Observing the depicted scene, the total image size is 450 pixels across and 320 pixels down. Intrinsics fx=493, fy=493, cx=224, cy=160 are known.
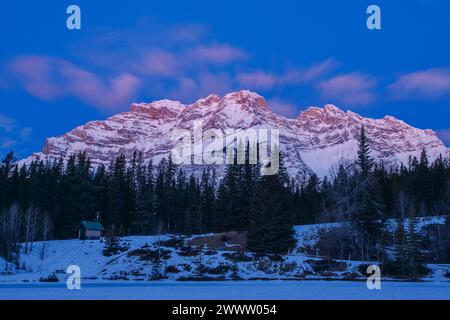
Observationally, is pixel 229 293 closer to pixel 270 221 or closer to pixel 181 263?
pixel 181 263

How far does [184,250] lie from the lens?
1879 inches

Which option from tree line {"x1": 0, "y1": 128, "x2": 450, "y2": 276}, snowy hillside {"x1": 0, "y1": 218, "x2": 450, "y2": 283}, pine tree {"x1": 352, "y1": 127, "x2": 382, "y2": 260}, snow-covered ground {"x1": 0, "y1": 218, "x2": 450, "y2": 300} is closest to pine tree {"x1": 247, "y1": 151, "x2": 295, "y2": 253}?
tree line {"x1": 0, "y1": 128, "x2": 450, "y2": 276}

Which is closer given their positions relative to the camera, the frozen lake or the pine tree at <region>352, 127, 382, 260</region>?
the frozen lake

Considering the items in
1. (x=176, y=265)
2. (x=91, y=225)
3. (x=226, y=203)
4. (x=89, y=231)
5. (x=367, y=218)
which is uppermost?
(x=226, y=203)

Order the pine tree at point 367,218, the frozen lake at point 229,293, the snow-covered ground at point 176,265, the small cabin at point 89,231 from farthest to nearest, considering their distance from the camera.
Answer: the small cabin at point 89,231, the pine tree at point 367,218, the snow-covered ground at point 176,265, the frozen lake at point 229,293

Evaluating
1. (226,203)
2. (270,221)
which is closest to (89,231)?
(226,203)

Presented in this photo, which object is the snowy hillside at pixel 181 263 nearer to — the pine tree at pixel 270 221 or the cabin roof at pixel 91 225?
the pine tree at pixel 270 221

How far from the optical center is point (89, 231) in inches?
2438

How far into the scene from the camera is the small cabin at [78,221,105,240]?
61.5 metres

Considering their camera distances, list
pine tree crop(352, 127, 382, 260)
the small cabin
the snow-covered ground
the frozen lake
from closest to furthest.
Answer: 1. the frozen lake
2. the snow-covered ground
3. pine tree crop(352, 127, 382, 260)
4. the small cabin

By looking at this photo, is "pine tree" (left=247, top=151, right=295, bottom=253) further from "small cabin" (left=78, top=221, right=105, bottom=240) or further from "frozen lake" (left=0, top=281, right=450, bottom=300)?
"frozen lake" (left=0, top=281, right=450, bottom=300)

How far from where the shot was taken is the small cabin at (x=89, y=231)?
61469 mm

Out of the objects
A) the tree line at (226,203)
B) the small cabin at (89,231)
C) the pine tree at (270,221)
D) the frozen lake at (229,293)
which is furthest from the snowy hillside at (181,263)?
the frozen lake at (229,293)
